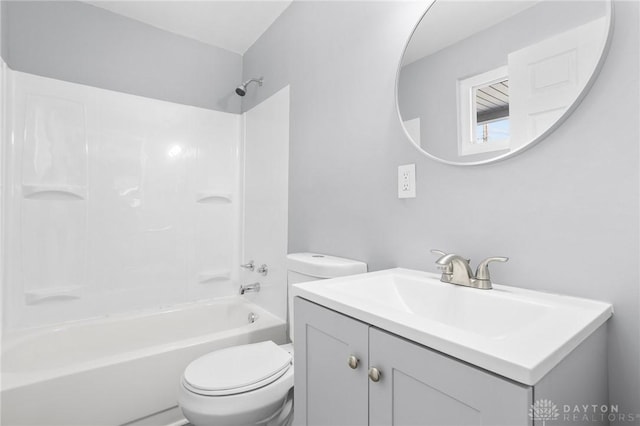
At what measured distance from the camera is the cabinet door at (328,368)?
2.39ft

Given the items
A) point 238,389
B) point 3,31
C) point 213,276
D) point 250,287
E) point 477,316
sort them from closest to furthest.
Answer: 1. point 477,316
2. point 238,389
3. point 3,31
4. point 250,287
5. point 213,276

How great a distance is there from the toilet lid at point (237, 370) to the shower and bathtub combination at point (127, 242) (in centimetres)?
31

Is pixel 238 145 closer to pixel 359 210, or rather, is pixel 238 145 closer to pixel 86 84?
pixel 86 84

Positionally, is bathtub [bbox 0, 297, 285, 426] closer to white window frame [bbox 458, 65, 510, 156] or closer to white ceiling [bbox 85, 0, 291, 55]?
white window frame [bbox 458, 65, 510, 156]

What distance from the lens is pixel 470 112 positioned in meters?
1.03

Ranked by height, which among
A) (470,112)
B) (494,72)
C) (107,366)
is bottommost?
(107,366)

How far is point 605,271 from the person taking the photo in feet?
2.50

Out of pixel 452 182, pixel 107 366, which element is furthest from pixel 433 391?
pixel 107 366

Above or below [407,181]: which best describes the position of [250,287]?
below

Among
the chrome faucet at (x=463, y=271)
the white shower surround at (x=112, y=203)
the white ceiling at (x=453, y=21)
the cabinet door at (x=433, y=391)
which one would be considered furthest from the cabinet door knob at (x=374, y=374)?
the white shower surround at (x=112, y=203)

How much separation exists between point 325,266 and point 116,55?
2.05 m

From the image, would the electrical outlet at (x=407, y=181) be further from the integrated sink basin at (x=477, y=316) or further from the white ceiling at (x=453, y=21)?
the white ceiling at (x=453, y=21)

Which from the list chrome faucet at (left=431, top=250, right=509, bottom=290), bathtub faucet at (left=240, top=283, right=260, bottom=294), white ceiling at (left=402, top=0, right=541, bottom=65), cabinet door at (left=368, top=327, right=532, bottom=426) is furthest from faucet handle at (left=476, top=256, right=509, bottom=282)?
bathtub faucet at (left=240, top=283, right=260, bottom=294)

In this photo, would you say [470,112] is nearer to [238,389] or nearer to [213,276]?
[238,389]
